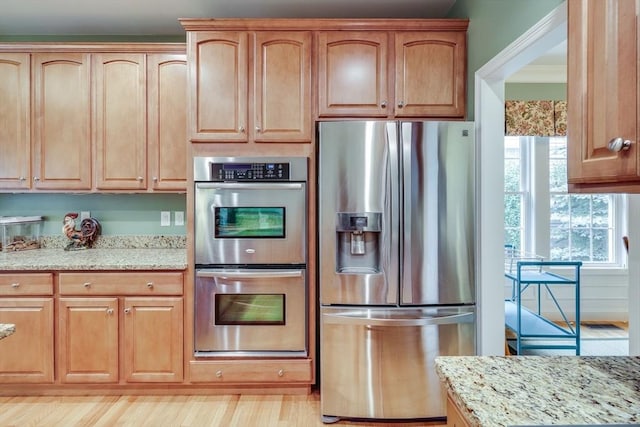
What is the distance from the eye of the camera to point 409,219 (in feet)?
7.40

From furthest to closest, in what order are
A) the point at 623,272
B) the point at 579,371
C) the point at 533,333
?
the point at 623,272
the point at 533,333
the point at 579,371

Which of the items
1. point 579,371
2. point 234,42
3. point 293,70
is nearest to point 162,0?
point 234,42

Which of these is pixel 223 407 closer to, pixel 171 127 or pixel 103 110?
pixel 171 127

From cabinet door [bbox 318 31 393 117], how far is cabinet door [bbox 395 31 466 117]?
13 cm

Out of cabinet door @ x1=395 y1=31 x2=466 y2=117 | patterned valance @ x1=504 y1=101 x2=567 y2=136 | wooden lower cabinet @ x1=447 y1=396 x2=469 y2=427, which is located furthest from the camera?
patterned valance @ x1=504 y1=101 x2=567 y2=136

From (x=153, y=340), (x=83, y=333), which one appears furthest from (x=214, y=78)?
(x=83, y=333)

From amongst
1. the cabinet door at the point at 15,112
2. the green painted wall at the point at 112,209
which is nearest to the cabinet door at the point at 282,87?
the green painted wall at the point at 112,209

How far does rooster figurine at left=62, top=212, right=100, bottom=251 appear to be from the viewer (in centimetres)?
300

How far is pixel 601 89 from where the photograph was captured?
89 centimetres

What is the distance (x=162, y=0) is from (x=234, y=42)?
→ 0.63m

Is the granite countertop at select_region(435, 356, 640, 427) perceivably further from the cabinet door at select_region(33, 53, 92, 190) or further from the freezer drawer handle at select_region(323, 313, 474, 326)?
the cabinet door at select_region(33, 53, 92, 190)

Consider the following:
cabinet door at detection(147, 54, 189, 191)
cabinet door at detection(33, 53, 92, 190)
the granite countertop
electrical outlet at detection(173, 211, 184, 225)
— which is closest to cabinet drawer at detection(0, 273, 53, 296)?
cabinet door at detection(33, 53, 92, 190)

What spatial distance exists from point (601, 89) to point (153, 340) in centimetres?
261

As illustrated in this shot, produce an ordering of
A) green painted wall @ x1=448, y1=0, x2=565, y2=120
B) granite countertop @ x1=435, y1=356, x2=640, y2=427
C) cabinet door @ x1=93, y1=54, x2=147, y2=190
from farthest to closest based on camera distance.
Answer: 1. cabinet door @ x1=93, y1=54, x2=147, y2=190
2. green painted wall @ x1=448, y1=0, x2=565, y2=120
3. granite countertop @ x1=435, y1=356, x2=640, y2=427
